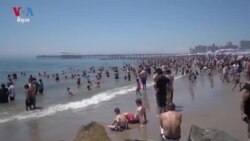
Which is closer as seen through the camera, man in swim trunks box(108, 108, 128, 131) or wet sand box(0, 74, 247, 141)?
wet sand box(0, 74, 247, 141)

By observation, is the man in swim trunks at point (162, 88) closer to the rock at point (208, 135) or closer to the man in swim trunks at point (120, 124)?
the man in swim trunks at point (120, 124)

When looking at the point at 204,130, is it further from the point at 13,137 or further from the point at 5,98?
the point at 5,98

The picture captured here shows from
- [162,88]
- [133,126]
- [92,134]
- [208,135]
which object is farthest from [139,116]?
[208,135]

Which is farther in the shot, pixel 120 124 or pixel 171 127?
pixel 120 124

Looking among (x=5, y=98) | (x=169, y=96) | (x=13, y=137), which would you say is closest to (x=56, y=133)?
(x=13, y=137)

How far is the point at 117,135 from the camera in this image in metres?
8.95

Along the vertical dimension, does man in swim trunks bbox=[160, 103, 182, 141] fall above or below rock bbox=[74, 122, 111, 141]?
above

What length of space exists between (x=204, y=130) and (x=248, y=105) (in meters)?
0.93

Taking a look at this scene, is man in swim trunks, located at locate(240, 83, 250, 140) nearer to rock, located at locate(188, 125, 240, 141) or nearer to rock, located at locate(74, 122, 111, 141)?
rock, located at locate(188, 125, 240, 141)

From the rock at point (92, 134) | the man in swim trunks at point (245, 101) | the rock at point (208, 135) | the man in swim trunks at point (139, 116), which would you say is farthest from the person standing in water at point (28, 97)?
the man in swim trunks at point (245, 101)

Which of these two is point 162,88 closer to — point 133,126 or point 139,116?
point 139,116

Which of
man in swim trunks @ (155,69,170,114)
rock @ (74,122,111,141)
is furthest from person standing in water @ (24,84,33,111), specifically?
rock @ (74,122,111,141)

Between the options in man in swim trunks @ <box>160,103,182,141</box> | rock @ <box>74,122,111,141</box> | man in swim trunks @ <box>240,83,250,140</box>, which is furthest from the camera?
rock @ <box>74,122,111,141</box>

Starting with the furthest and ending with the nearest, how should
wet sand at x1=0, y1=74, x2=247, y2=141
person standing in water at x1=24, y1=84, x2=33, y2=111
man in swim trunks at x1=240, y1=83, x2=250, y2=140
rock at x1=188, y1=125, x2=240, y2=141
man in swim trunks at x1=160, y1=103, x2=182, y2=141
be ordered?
person standing in water at x1=24, y1=84, x2=33, y2=111 → wet sand at x1=0, y1=74, x2=247, y2=141 → rock at x1=188, y1=125, x2=240, y2=141 → man in swim trunks at x1=160, y1=103, x2=182, y2=141 → man in swim trunks at x1=240, y1=83, x2=250, y2=140
